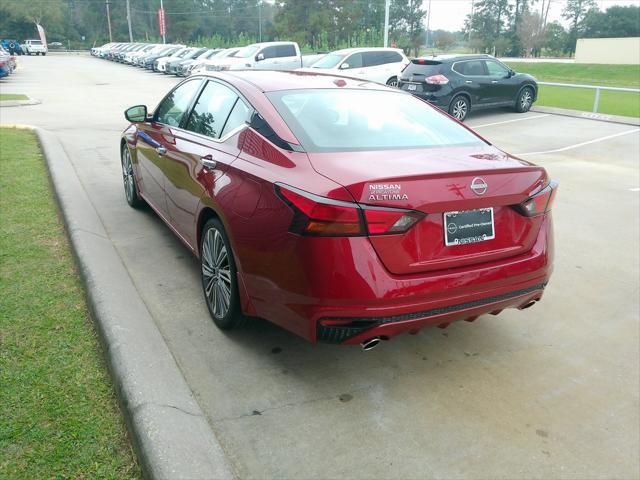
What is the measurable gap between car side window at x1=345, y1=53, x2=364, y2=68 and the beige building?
45.6m

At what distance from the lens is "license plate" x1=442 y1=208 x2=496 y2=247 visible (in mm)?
3014

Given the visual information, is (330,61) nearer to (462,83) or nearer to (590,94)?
(462,83)

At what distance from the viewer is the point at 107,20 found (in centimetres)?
10381

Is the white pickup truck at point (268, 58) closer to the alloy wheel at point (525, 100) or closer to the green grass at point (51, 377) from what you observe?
the alloy wheel at point (525, 100)

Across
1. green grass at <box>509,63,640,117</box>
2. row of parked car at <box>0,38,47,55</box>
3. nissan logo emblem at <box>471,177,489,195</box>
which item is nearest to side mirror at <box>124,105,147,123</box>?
nissan logo emblem at <box>471,177,489,195</box>

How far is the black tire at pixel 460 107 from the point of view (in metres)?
14.9

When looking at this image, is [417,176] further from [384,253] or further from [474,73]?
[474,73]

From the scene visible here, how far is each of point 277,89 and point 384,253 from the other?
165 centimetres

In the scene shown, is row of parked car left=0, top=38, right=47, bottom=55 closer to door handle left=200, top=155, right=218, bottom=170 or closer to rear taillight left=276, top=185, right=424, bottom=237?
door handle left=200, top=155, right=218, bottom=170

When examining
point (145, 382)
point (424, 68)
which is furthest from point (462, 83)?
point (145, 382)

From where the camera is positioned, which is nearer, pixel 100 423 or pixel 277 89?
pixel 100 423

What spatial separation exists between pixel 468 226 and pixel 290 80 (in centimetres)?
189

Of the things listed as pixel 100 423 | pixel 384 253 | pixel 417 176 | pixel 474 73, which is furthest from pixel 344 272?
pixel 474 73

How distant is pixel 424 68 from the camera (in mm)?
15016
